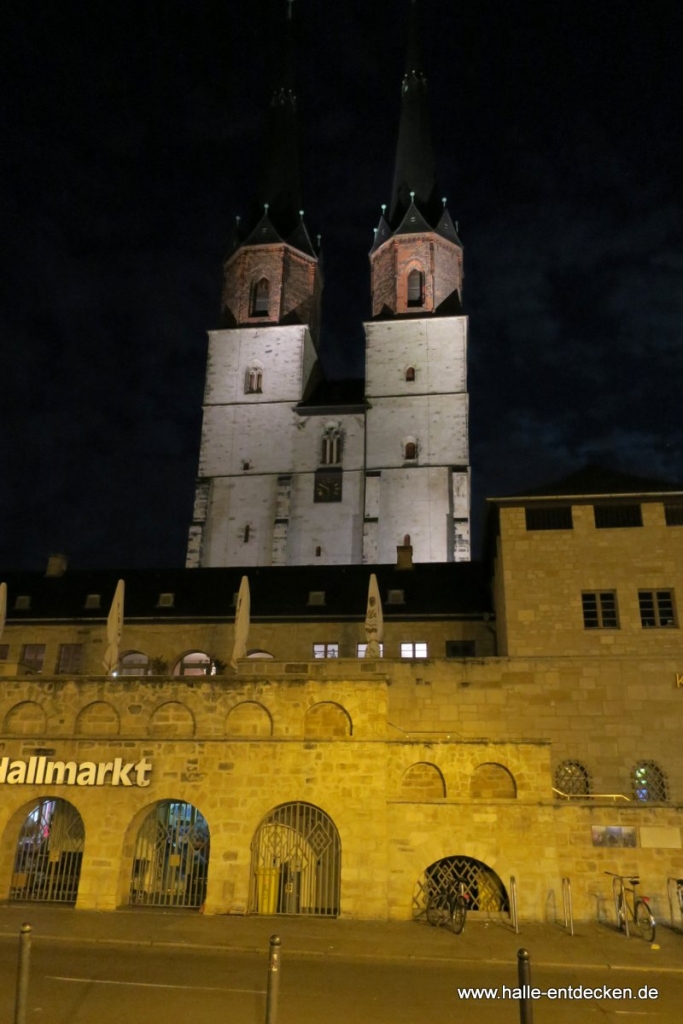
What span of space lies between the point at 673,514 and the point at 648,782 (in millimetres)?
8256

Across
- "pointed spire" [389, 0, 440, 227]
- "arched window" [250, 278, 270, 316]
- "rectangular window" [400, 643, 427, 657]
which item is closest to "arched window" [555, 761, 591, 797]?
"rectangular window" [400, 643, 427, 657]

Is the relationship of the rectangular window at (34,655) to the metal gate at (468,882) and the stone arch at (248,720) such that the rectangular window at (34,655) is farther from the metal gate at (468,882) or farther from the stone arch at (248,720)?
the metal gate at (468,882)

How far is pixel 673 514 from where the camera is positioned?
25.0 m

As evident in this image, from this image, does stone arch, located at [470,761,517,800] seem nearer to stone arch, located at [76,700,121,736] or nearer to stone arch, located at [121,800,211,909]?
stone arch, located at [121,800,211,909]

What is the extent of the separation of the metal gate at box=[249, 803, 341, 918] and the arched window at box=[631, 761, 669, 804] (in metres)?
9.92

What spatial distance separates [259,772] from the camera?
17875 mm

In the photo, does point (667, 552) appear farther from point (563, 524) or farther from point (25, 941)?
point (25, 941)

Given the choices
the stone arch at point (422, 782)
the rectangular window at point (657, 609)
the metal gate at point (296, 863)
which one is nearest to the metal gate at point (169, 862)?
the metal gate at point (296, 863)

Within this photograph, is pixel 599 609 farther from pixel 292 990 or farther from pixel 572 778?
pixel 292 990

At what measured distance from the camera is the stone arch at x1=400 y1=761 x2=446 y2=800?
18.6 metres

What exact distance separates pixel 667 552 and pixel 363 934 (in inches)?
606

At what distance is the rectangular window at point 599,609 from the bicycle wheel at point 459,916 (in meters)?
11.1

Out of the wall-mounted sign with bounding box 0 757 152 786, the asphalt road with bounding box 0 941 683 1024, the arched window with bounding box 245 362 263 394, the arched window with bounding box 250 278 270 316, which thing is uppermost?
the arched window with bounding box 250 278 270 316

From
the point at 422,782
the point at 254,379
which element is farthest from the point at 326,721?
the point at 254,379
